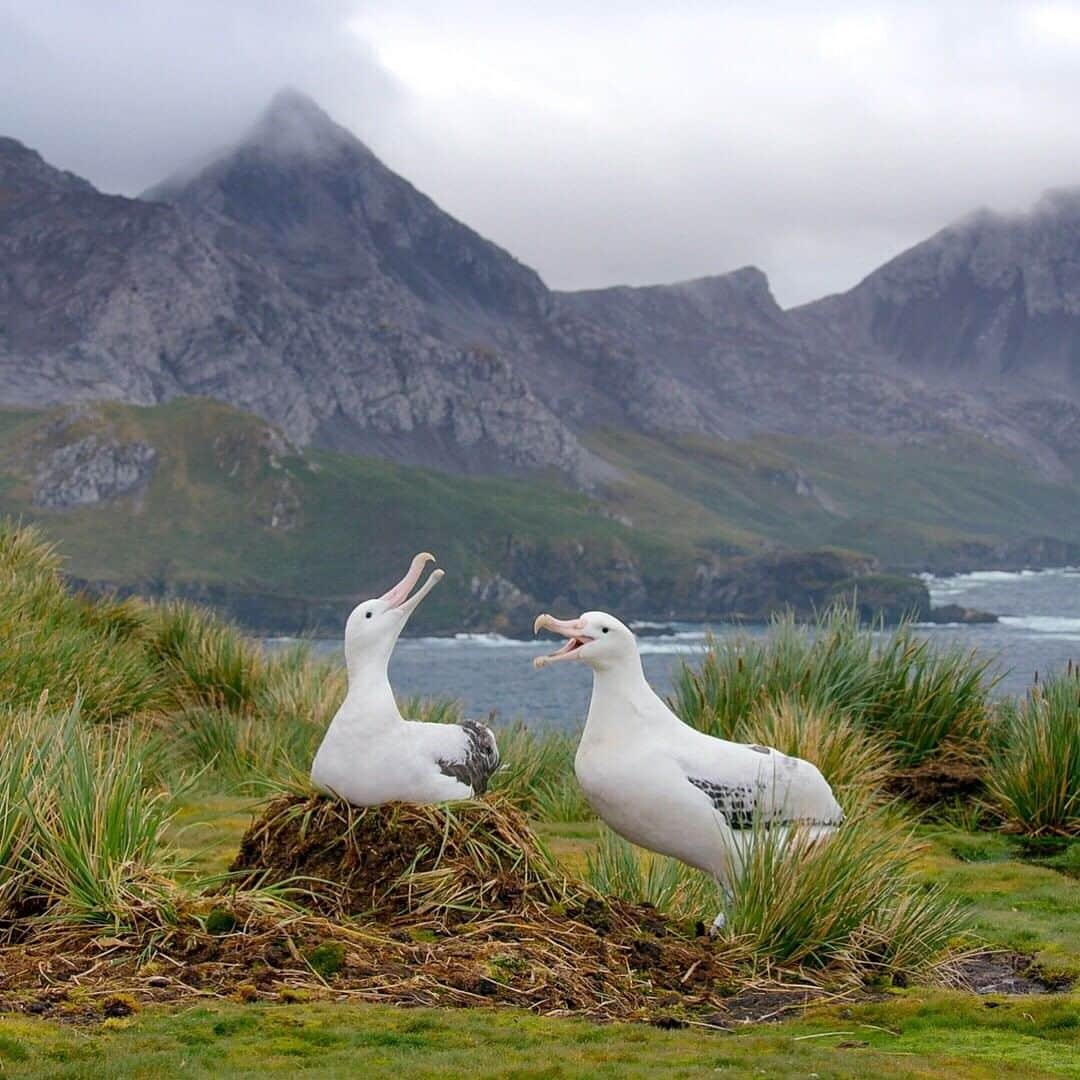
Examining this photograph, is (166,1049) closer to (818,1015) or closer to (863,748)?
(818,1015)

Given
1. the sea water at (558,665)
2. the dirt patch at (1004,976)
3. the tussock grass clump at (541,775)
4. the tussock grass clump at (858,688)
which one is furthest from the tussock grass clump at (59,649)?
the dirt patch at (1004,976)

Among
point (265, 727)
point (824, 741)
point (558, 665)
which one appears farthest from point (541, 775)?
point (558, 665)

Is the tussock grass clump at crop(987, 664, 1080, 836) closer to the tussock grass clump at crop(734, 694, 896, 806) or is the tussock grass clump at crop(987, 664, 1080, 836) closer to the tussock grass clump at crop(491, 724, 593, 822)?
the tussock grass clump at crop(734, 694, 896, 806)

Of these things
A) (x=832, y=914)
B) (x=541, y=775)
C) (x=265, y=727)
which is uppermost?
(x=832, y=914)

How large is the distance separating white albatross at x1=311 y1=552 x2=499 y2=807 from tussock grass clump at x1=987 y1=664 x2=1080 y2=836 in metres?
6.04

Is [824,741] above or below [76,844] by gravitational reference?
above

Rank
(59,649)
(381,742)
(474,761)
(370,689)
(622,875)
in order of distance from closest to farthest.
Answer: (381,742), (370,689), (474,761), (622,875), (59,649)

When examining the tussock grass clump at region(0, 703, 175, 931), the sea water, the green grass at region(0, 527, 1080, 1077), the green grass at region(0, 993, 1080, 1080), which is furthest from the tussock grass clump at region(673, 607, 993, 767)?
the green grass at region(0, 993, 1080, 1080)

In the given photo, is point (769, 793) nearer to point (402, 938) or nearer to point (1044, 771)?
point (402, 938)

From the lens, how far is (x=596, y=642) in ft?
25.3

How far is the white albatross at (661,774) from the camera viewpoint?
7.56 m

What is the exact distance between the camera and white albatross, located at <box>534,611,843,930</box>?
7.56m

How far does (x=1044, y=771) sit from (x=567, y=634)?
5973 millimetres

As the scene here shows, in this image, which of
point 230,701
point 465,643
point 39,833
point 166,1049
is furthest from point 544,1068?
point 465,643
